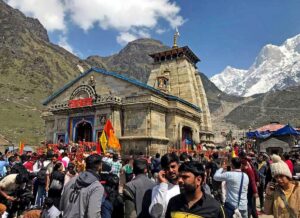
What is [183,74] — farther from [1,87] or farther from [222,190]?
[1,87]

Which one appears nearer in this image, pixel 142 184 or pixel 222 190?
pixel 142 184

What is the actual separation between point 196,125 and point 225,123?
196 ft

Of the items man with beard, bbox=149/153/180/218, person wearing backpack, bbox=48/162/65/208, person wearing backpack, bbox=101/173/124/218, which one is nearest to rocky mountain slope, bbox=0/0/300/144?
person wearing backpack, bbox=48/162/65/208

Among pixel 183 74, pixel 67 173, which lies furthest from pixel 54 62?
pixel 67 173

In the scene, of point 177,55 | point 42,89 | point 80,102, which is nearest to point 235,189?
point 80,102

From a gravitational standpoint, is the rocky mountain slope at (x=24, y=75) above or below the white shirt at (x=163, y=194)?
above

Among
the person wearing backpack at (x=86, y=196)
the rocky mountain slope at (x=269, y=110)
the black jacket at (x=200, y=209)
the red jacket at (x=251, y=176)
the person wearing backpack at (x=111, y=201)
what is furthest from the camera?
the rocky mountain slope at (x=269, y=110)

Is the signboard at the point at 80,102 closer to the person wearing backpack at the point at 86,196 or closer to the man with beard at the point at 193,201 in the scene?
the person wearing backpack at the point at 86,196

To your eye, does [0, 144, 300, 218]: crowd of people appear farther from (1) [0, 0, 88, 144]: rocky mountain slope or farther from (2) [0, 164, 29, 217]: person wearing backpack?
(1) [0, 0, 88, 144]: rocky mountain slope

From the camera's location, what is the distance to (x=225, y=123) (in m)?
88.4

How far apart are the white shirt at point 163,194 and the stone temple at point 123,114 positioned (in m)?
19.2

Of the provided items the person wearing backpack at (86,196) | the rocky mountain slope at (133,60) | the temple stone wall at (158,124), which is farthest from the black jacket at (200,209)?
the rocky mountain slope at (133,60)

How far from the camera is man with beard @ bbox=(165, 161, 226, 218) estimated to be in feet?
10.2

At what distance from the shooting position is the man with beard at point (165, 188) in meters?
3.94
